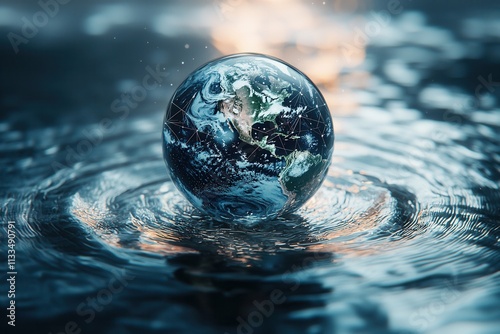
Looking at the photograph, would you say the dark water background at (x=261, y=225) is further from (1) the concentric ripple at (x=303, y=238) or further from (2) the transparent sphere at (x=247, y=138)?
(2) the transparent sphere at (x=247, y=138)

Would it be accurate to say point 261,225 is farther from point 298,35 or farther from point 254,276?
point 298,35

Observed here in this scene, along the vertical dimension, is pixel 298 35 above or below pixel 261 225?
above

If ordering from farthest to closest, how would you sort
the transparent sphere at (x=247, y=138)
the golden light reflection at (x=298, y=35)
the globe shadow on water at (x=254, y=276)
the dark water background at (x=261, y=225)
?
the golden light reflection at (x=298, y=35) < the transparent sphere at (x=247, y=138) < the dark water background at (x=261, y=225) < the globe shadow on water at (x=254, y=276)

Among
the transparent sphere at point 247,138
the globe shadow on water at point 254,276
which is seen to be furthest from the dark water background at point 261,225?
the transparent sphere at point 247,138

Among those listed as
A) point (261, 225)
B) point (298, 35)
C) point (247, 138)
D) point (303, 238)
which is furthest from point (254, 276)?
point (298, 35)

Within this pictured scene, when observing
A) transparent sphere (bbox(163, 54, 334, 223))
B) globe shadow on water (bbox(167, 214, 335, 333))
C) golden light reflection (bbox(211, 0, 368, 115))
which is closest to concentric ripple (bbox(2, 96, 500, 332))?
globe shadow on water (bbox(167, 214, 335, 333))
